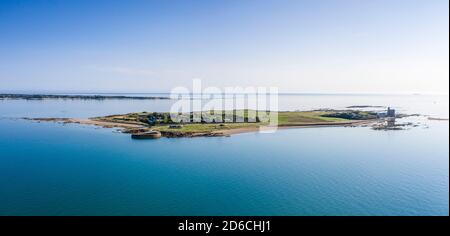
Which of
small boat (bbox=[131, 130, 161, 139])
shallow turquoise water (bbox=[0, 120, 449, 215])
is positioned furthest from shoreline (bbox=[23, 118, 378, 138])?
shallow turquoise water (bbox=[0, 120, 449, 215])

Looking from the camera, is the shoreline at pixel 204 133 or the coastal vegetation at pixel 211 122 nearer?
the shoreline at pixel 204 133

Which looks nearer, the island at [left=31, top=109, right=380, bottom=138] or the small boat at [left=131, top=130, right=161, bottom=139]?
the small boat at [left=131, top=130, right=161, bottom=139]

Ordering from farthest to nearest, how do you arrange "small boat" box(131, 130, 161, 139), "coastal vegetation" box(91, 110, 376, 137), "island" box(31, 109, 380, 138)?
1. "coastal vegetation" box(91, 110, 376, 137)
2. "island" box(31, 109, 380, 138)
3. "small boat" box(131, 130, 161, 139)

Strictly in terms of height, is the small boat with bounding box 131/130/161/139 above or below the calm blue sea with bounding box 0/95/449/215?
above

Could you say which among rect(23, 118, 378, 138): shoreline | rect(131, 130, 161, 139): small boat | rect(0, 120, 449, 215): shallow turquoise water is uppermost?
rect(23, 118, 378, 138): shoreline

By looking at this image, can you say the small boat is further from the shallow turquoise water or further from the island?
the shallow turquoise water

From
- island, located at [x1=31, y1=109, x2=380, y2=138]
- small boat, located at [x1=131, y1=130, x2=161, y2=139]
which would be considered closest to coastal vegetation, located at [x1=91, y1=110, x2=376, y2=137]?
island, located at [x1=31, y1=109, x2=380, y2=138]

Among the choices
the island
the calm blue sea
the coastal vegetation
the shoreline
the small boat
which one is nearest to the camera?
the calm blue sea

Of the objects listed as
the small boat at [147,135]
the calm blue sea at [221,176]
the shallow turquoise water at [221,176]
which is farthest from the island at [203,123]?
the shallow turquoise water at [221,176]

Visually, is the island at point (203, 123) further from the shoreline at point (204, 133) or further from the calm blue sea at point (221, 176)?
the calm blue sea at point (221, 176)
